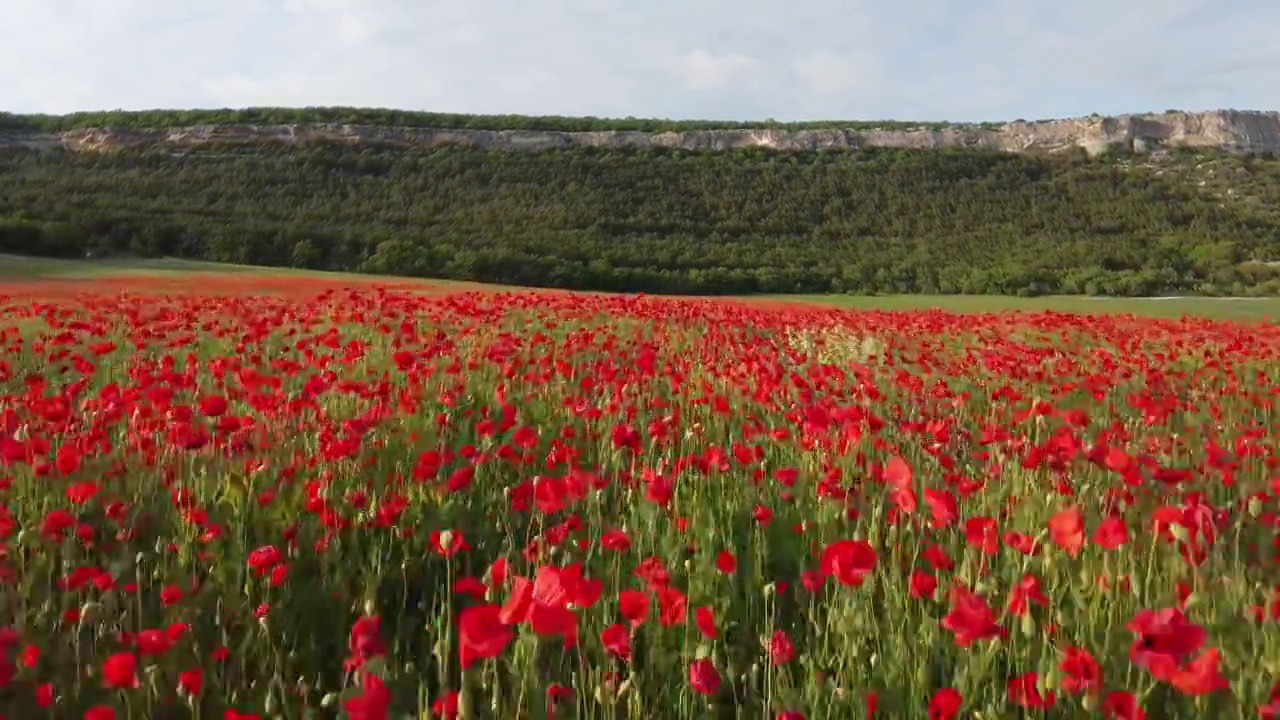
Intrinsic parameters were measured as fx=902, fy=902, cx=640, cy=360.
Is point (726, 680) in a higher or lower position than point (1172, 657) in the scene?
lower

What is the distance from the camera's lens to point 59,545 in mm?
3016

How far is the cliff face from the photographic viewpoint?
8206cm

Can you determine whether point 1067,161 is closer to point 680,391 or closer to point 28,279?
point 28,279

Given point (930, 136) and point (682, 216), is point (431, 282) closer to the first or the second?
point (682, 216)

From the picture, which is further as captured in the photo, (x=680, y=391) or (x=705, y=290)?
(x=705, y=290)

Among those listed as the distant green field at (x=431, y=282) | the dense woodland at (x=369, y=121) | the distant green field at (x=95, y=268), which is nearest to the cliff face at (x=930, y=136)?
the dense woodland at (x=369, y=121)

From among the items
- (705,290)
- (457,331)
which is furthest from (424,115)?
(457,331)

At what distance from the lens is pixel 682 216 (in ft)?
220

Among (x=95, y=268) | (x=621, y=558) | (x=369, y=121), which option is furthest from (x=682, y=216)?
(x=621, y=558)

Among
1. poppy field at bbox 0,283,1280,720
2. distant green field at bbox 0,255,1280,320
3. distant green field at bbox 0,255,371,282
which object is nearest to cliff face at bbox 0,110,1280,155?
distant green field at bbox 0,255,371,282

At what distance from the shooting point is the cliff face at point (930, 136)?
82.1 m

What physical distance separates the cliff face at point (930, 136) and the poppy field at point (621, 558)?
80.6 meters

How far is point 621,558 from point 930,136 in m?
95.0

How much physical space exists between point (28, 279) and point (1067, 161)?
82414 millimetres
